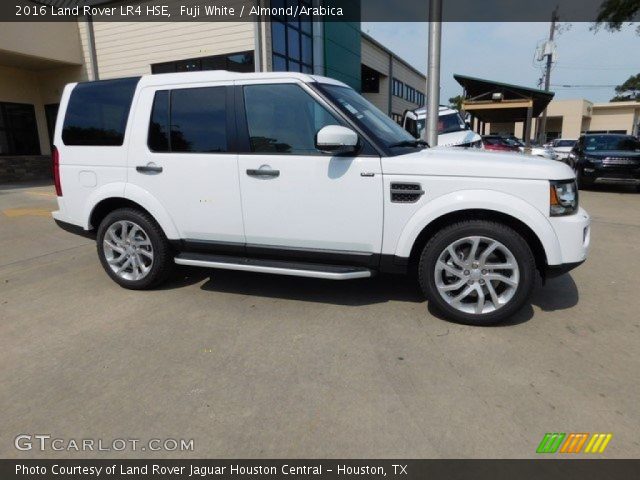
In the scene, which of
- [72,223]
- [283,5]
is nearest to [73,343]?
[72,223]

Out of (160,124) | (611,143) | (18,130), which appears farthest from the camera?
(18,130)

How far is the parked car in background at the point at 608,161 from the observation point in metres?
11.5

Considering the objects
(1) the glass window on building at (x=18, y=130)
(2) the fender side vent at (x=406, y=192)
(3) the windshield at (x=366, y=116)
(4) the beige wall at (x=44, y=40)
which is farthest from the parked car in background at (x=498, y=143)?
(1) the glass window on building at (x=18, y=130)

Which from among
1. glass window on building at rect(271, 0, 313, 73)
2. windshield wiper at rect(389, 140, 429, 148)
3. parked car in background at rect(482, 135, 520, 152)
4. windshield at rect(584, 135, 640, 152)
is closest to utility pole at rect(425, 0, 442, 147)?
windshield wiper at rect(389, 140, 429, 148)

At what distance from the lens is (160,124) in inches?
165

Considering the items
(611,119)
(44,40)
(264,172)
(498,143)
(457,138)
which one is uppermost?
(44,40)

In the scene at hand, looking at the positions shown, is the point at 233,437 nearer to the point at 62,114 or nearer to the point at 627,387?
the point at 627,387

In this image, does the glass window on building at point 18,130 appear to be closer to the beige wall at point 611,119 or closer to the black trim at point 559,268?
the black trim at point 559,268

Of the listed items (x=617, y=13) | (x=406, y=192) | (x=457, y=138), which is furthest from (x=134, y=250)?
(x=617, y=13)

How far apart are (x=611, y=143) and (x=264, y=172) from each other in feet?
41.7

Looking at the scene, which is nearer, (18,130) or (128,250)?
(128,250)

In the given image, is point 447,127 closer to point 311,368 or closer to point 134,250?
point 134,250

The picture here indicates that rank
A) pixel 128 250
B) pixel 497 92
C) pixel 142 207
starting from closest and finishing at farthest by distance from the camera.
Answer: pixel 142 207 → pixel 128 250 → pixel 497 92

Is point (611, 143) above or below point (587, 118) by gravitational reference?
below
